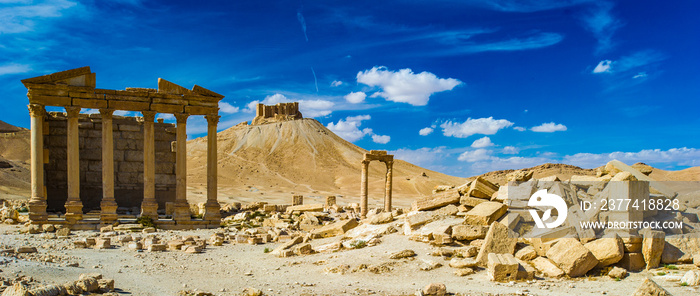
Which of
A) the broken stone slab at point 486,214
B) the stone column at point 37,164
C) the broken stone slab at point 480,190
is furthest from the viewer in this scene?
the stone column at point 37,164

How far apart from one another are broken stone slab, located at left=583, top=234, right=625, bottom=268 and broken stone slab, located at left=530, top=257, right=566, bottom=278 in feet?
3.27

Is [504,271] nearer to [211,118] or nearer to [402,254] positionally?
[402,254]

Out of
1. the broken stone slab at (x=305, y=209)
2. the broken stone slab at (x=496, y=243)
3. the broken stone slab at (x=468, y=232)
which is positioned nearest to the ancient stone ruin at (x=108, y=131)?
the broken stone slab at (x=305, y=209)

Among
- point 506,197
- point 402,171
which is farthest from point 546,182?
point 402,171

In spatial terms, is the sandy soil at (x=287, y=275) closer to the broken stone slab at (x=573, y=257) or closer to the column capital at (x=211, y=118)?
the broken stone slab at (x=573, y=257)

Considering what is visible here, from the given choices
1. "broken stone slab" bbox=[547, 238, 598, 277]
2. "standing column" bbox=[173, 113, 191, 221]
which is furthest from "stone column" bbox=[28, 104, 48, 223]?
"broken stone slab" bbox=[547, 238, 598, 277]

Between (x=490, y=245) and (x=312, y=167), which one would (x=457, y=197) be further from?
(x=312, y=167)

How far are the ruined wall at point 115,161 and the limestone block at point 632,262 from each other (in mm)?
20558

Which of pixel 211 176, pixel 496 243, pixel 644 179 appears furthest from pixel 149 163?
pixel 644 179

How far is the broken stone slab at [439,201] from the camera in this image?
52.3ft

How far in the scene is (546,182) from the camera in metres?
14.0

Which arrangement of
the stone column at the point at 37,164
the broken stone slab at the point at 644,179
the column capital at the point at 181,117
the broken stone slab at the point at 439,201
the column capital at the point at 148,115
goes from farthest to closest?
the column capital at the point at 181,117, the column capital at the point at 148,115, the stone column at the point at 37,164, the broken stone slab at the point at 439,201, the broken stone slab at the point at 644,179

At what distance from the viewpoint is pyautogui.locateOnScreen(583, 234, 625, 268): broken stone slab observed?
11555mm

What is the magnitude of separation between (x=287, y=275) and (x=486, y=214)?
5.28 meters
